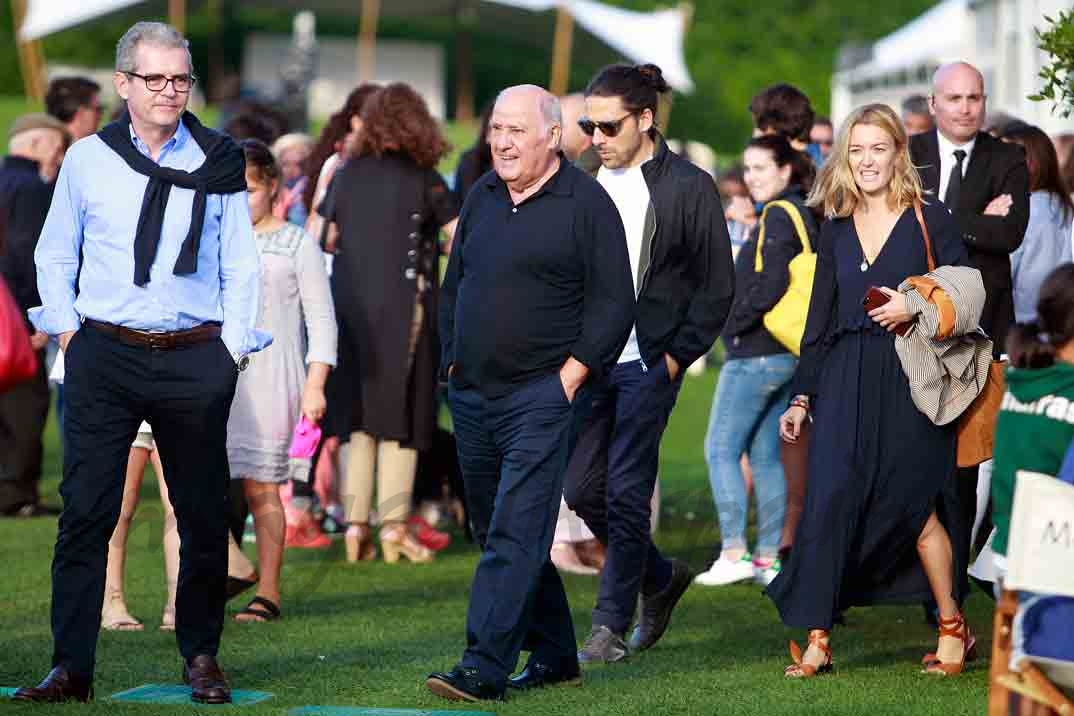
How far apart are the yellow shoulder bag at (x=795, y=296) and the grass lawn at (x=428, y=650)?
1.23 meters

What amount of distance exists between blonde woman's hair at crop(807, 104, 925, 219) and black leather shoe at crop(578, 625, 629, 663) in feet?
5.83

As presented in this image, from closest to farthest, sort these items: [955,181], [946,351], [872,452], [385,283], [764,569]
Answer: [946,351], [872,452], [955,181], [764,569], [385,283]

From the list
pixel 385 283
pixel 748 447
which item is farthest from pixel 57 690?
pixel 748 447

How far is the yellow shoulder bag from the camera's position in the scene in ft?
30.1

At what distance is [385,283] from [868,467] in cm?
363

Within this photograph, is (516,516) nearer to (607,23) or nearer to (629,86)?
(629,86)

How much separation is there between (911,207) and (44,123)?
234 inches

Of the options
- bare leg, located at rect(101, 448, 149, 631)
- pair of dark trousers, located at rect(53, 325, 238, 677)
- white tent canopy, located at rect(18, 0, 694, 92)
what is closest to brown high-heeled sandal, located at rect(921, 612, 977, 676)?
pair of dark trousers, located at rect(53, 325, 238, 677)

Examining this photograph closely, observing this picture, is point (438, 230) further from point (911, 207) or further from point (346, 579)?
point (911, 207)

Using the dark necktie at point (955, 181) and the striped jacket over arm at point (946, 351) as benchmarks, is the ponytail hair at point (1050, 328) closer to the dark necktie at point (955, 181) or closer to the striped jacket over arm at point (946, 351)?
the striped jacket over arm at point (946, 351)

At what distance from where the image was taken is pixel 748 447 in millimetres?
9914

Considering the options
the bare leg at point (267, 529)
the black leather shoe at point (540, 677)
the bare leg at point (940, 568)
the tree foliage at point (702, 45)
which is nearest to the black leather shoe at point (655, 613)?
the black leather shoe at point (540, 677)

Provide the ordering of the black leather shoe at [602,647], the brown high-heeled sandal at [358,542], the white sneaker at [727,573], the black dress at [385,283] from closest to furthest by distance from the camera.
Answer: the black leather shoe at [602,647] → the white sneaker at [727,573] → the black dress at [385,283] → the brown high-heeled sandal at [358,542]

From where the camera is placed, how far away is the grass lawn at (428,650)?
262 inches
